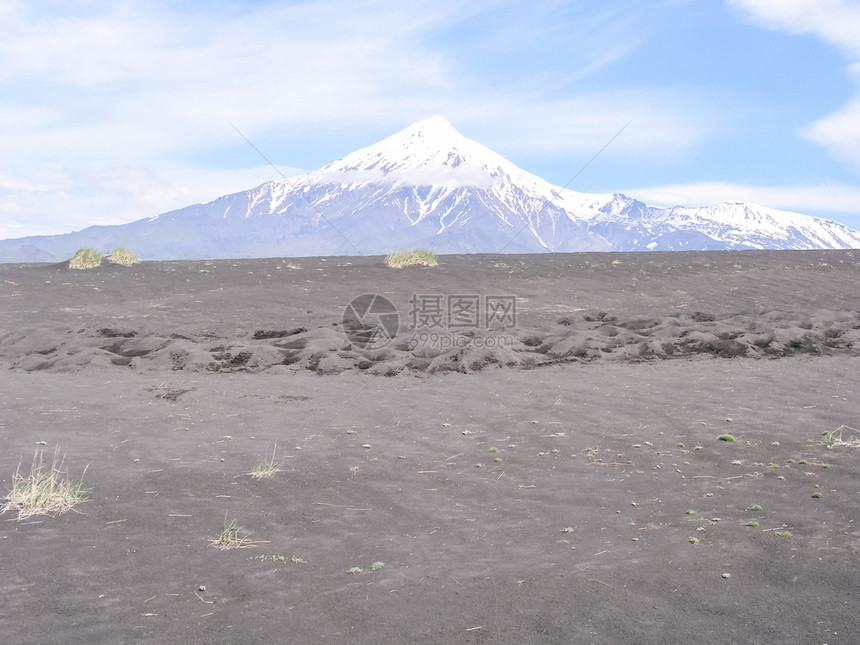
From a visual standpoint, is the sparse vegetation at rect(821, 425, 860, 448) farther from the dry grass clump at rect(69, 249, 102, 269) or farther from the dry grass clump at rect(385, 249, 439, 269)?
the dry grass clump at rect(69, 249, 102, 269)

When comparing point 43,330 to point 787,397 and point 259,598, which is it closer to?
point 259,598

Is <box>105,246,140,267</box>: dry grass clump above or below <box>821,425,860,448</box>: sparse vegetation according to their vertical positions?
above

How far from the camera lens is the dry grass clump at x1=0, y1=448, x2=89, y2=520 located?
495 cm

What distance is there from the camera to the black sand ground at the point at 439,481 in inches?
146

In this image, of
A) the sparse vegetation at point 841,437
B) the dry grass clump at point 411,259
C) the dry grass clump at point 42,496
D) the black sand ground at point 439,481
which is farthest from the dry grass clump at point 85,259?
the sparse vegetation at point 841,437

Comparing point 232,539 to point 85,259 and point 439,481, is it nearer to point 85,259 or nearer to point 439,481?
point 439,481

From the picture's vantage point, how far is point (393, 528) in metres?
4.95

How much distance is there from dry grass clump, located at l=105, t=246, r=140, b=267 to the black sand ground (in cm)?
770

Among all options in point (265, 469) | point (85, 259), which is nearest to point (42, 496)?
point (265, 469)

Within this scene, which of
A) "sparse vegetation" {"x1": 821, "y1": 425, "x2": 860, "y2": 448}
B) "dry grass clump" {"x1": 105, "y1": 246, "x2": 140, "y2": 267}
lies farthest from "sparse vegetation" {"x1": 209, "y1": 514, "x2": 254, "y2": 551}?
"dry grass clump" {"x1": 105, "y1": 246, "x2": 140, "y2": 267}

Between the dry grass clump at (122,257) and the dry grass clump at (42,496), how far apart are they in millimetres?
16894

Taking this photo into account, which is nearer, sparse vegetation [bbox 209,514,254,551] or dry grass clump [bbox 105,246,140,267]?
sparse vegetation [bbox 209,514,254,551]

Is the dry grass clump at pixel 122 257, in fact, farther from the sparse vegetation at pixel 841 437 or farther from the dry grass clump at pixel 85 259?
the sparse vegetation at pixel 841 437

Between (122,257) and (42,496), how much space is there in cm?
1779
